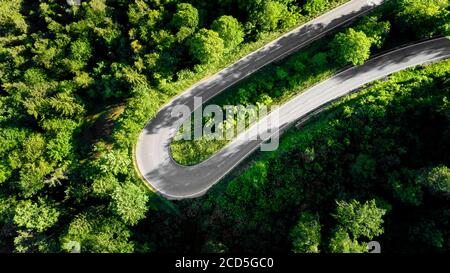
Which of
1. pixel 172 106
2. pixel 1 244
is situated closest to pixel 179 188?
pixel 172 106

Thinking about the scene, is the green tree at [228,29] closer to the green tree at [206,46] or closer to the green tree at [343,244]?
the green tree at [206,46]

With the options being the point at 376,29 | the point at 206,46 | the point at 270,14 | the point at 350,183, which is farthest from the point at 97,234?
the point at 376,29

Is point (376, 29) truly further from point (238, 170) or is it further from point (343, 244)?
point (343, 244)

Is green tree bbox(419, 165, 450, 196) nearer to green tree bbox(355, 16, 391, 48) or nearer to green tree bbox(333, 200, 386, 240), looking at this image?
green tree bbox(333, 200, 386, 240)

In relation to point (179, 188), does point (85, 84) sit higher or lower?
higher

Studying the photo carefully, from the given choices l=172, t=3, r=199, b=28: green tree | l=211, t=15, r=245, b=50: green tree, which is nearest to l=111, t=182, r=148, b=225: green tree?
l=211, t=15, r=245, b=50: green tree

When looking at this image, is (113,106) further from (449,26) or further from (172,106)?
(449,26)

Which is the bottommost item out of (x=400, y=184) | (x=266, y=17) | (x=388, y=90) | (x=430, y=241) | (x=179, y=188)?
(x=430, y=241)
